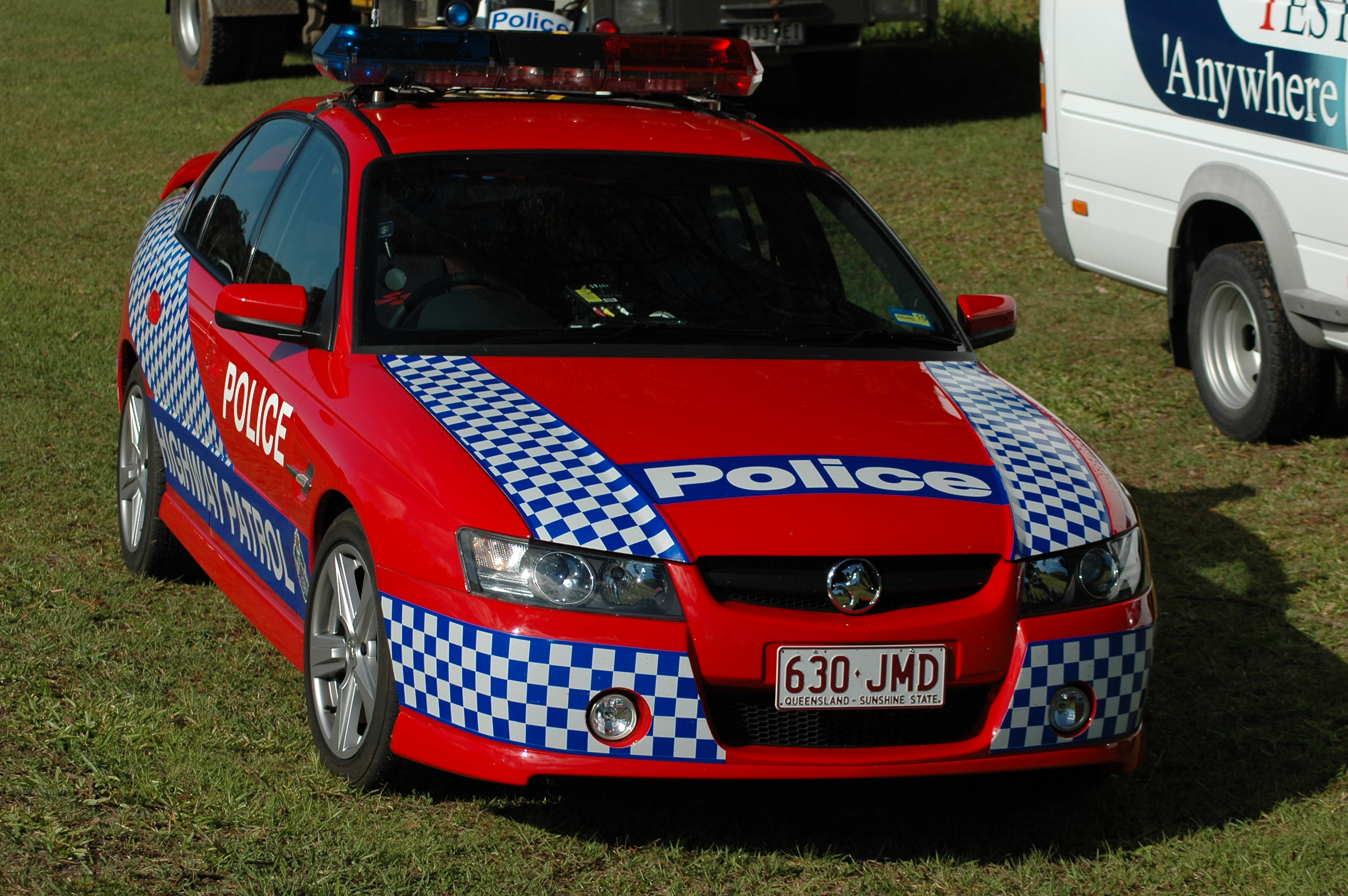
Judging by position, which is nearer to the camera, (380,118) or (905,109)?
(380,118)

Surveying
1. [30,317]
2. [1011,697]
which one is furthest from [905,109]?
[1011,697]

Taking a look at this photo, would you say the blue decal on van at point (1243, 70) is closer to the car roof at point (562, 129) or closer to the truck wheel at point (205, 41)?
the car roof at point (562, 129)

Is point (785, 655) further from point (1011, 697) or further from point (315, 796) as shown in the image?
point (315, 796)

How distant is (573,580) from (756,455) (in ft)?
1.72

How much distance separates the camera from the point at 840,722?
3.35m

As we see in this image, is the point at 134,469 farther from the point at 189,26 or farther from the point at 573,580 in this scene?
the point at 189,26

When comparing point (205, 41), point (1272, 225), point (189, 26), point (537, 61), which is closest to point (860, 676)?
point (537, 61)

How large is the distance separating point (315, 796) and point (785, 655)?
1198 mm

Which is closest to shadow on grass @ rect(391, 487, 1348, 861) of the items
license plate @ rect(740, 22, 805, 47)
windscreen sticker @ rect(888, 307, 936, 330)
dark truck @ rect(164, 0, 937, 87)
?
windscreen sticker @ rect(888, 307, 936, 330)

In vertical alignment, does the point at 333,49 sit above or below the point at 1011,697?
above

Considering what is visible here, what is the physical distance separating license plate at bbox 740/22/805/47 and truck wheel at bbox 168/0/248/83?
5.58 m

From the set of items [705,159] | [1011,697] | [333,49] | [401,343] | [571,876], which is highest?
[333,49]

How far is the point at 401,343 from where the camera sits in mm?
4027

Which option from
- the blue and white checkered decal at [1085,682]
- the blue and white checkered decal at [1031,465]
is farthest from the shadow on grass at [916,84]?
the blue and white checkered decal at [1085,682]
